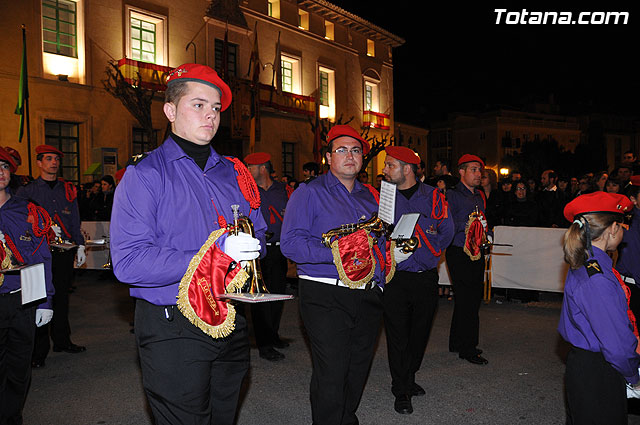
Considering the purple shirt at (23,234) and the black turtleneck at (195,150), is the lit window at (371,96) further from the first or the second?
the black turtleneck at (195,150)

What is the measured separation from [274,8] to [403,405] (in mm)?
25836

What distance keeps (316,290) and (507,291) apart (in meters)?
7.30

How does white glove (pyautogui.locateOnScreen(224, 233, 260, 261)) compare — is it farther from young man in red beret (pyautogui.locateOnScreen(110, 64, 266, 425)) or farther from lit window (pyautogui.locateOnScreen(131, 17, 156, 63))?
lit window (pyautogui.locateOnScreen(131, 17, 156, 63))

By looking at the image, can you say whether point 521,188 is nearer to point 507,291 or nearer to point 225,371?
point 507,291

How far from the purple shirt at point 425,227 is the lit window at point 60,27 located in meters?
17.4

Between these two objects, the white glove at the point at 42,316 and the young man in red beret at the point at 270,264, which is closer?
the white glove at the point at 42,316

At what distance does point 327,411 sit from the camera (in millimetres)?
3727

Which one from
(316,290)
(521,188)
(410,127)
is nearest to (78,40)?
(521,188)

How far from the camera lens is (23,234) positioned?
427cm

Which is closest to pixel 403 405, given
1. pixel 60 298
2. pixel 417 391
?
pixel 417 391

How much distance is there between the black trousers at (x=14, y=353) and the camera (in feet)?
12.9

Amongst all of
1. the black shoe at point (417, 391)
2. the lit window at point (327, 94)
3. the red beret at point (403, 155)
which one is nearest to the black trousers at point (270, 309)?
the black shoe at point (417, 391)

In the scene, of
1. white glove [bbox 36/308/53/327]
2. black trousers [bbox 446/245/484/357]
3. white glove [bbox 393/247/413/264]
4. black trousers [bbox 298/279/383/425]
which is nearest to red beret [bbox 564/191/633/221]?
black trousers [bbox 298/279/383/425]

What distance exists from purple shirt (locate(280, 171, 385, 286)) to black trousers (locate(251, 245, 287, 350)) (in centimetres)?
273
